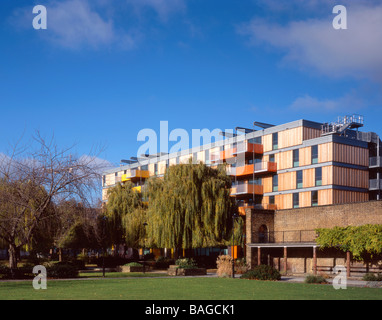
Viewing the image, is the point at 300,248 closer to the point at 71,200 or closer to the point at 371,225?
the point at 371,225

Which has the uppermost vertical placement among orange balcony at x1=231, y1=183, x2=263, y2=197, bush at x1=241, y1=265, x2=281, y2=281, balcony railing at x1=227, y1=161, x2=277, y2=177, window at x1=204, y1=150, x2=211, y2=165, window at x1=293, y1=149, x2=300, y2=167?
window at x1=204, y1=150, x2=211, y2=165

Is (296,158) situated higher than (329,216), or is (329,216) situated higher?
(296,158)

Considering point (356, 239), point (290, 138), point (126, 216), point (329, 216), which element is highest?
point (290, 138)

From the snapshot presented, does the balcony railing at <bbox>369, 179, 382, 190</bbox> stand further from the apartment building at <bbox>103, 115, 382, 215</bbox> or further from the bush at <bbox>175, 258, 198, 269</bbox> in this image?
the bush at <bbox>175, 258, 198, 269</bbox>

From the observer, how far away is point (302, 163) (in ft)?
189

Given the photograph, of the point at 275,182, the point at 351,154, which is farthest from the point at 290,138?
the point at 351,154

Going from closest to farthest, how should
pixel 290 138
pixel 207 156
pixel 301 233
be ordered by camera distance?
pixel 301 233 → pixel 290 138 → pixel 207 156

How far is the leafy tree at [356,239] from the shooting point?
34.7 metres

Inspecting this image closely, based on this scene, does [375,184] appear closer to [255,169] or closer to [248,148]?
[255,169]

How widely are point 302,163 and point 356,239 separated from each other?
74.5ft

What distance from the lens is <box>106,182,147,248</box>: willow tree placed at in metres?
51.7

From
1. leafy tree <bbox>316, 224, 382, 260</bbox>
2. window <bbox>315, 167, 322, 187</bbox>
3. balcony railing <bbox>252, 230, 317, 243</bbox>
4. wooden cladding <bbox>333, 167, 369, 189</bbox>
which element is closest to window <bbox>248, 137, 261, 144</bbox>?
window <bbox>315, 167, 322, 187</bbox>


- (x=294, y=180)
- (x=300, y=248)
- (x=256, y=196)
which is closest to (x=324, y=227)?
(x=300, y=248)

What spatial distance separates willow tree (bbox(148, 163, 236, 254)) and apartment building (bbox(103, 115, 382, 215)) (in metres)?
4.84
